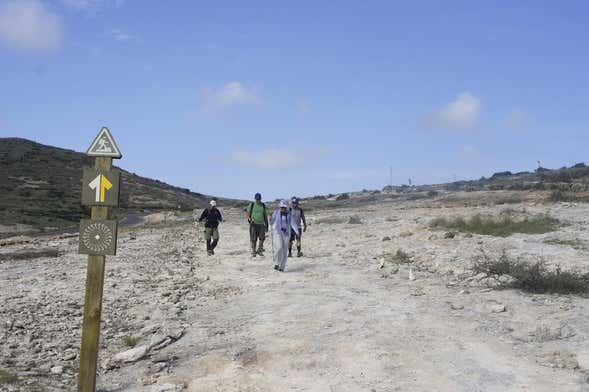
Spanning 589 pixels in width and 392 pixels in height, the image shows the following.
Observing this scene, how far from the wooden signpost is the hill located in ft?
129

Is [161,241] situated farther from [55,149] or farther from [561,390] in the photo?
[55,149]

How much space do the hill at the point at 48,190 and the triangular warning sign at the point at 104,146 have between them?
39.2m

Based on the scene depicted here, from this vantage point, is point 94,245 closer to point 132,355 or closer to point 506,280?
point 132,355

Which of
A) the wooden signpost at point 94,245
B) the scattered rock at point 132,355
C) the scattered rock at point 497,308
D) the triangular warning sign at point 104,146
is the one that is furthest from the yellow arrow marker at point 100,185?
the scattered rock at point 497,308

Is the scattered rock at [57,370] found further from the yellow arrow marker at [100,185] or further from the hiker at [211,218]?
the hiker at [211,218]

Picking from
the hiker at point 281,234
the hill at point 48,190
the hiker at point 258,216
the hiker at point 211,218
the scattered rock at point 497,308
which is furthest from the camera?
the hill at point 48,190

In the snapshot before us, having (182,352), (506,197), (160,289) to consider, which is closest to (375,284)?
(160,289)

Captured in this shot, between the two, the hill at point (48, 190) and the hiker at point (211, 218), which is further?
the hill at point (48, 190)

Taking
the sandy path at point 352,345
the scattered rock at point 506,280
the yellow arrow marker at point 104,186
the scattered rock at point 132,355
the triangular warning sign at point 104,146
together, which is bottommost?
the scattered rock at point 132,355

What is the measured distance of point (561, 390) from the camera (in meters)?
6.94

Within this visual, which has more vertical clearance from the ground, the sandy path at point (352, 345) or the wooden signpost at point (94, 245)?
the wooden signpost at point (94, 245)

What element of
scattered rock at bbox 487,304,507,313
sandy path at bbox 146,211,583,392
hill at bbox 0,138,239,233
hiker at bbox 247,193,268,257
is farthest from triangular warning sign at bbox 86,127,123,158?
hill at bbox 0,138,239,233

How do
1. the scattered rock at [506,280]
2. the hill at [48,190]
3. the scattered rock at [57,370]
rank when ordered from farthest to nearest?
the hill at [48,190] → the scattered rock at [506,280] → the scattered rock at [57,370]

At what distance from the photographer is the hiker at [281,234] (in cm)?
1548
